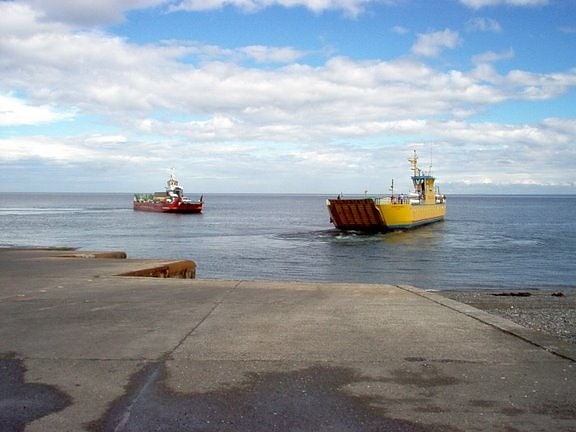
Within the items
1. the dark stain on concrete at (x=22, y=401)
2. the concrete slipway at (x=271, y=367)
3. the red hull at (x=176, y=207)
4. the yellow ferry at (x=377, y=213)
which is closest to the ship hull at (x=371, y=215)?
the yellow ferry at (x=377, y=213)

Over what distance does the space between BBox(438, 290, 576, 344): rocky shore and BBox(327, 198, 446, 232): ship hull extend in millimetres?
33112

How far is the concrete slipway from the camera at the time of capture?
3828mm

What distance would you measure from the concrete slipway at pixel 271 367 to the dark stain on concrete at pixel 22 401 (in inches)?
0.6

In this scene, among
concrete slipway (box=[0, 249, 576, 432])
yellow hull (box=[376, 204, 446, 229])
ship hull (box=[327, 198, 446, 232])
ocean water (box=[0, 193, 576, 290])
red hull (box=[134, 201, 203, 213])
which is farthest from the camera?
red hull (box=[134, 201, 203, 213])

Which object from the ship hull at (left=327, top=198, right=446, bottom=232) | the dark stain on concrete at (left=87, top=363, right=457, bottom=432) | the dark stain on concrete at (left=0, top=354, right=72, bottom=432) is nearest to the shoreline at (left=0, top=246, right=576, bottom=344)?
the dark stain on concrete at (left=87, top=363, right=457, bottom=432)

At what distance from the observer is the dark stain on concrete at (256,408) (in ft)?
12.1

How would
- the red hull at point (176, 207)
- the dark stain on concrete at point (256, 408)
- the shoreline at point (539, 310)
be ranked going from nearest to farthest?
the dark stain on concrete at point (256, 408) < the shoreline at point (539, 310) < the red hull at point (176, 207)

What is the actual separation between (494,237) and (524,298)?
33099mm

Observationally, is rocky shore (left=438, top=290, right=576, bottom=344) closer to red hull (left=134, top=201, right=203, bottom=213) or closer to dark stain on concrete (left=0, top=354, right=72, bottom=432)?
dark stain on concrete (left=0, top=354, right=72, bottom=432)

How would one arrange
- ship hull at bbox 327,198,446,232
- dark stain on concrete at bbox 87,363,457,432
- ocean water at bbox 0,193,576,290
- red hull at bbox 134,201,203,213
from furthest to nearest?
1. red hull at bbox 134,201,203,213
2. ship hull at bbox 327,198,446,232
3. ocean water at bbox 0,193,576,290
4. dark stain on concrete at bbox 87,363,457,432

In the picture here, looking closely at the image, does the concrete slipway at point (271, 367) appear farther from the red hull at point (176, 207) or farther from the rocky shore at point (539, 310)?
the red hull at point (176, 207)

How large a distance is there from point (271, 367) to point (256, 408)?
930 millimetres

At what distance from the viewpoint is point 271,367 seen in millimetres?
4898

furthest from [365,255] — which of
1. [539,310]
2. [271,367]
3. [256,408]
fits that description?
[256,408]
